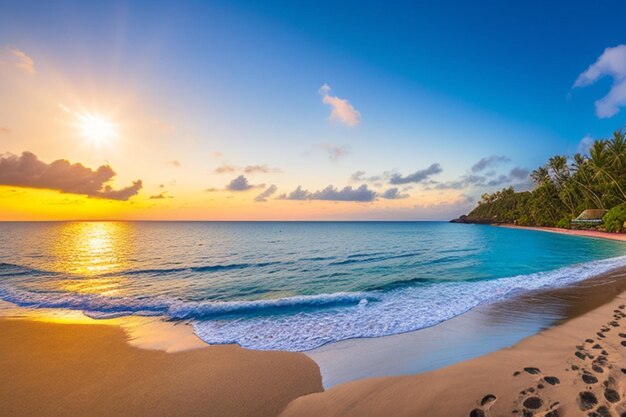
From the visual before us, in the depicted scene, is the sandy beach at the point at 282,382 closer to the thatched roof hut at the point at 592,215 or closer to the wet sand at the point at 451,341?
the wet sand at the point at 451,341

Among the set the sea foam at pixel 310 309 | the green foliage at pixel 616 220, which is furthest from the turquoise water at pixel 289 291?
the green foliage at pixel 616 220

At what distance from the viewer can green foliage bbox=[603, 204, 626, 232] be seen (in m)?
49.7

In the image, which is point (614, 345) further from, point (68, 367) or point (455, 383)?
point (68, 367)

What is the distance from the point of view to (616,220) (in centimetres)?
5050

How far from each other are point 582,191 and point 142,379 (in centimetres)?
9498

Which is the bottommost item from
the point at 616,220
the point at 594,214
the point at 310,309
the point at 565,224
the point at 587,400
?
the point at 310,309

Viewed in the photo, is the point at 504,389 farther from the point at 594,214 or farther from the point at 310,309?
the point at 594,214

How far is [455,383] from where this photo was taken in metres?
5.60

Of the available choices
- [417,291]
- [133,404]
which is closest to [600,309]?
[417,291]

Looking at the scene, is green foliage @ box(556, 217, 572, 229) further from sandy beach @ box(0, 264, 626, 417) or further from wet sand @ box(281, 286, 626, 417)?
wet sand @ box(281, 286, 626, 417)

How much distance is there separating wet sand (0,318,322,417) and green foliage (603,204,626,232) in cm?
7021

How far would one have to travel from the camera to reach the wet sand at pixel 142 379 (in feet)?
17.0

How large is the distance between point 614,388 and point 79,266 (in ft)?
108

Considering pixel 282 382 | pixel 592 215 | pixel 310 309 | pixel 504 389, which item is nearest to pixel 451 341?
pixel 504 389
